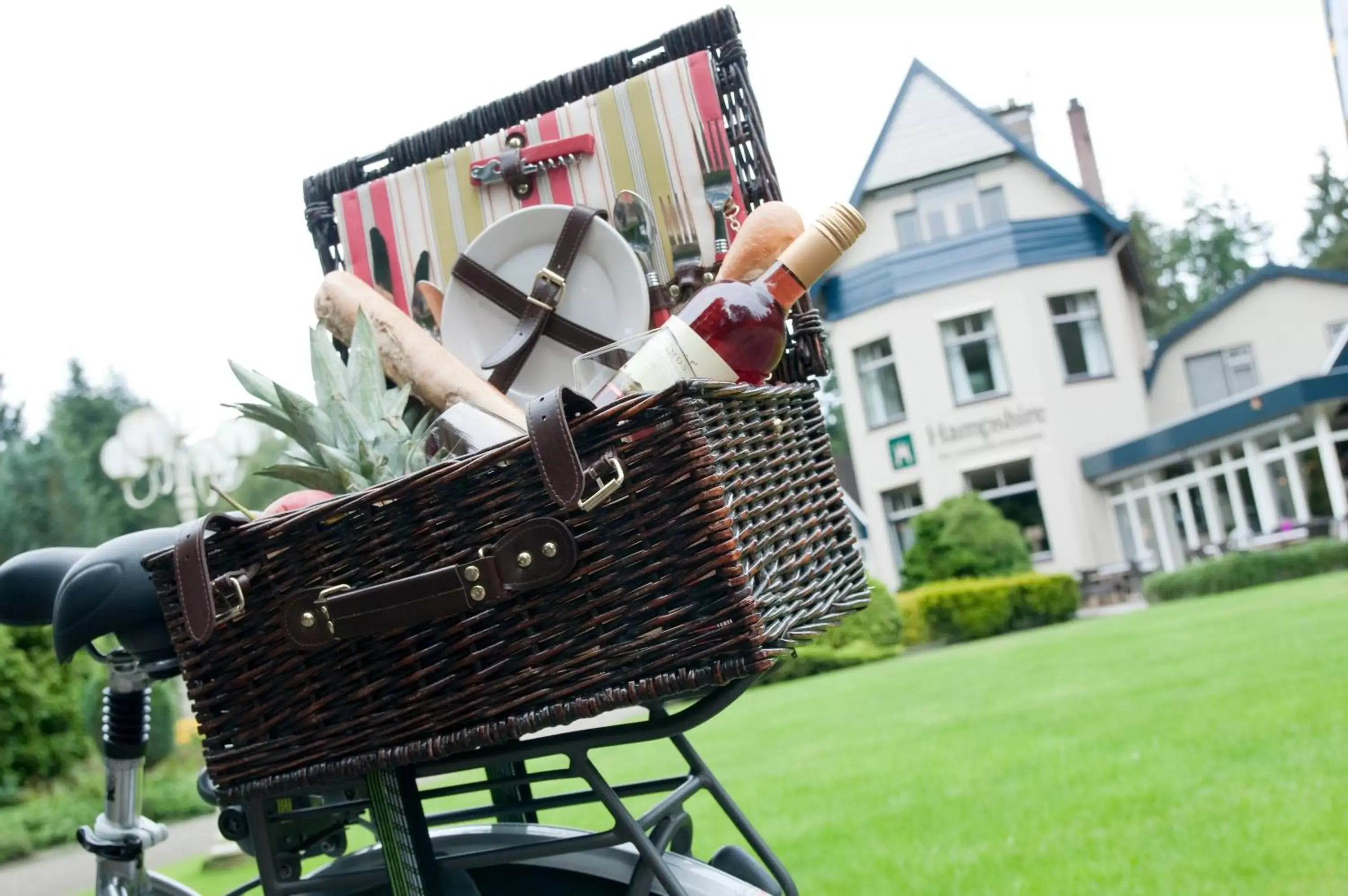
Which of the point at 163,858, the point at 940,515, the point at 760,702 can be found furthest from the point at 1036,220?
the point at 163,858

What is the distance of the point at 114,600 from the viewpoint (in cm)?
130

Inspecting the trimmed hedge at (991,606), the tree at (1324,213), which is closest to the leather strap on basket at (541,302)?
the trimmed hedge at (991,606)

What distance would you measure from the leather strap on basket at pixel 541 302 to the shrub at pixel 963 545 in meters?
17.8

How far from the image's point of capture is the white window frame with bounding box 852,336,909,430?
21.9 metres

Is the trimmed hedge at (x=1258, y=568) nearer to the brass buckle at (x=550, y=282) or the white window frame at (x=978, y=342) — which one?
the white window frame at (x=978, y=342)

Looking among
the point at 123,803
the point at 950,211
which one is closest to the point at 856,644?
the point at 950,211

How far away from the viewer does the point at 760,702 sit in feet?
37.3

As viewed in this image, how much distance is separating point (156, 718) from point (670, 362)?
1120 cm

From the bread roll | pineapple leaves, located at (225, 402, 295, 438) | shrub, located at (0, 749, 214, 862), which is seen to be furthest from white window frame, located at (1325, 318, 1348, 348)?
pineapple leaves, located at (225, 402, 295, 438)

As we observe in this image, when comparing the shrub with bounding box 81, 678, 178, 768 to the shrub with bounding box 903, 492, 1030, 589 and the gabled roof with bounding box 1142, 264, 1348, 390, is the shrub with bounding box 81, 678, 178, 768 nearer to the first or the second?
the shrub with bounding box 903, 492, 1030, 589

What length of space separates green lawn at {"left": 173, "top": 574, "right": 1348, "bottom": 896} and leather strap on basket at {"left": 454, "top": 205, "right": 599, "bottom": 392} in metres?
A: 2.56

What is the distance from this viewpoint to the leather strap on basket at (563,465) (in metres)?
1.06

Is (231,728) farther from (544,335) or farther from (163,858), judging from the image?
(163,858)

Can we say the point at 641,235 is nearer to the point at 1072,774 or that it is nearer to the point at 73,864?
the point at 1072,774
